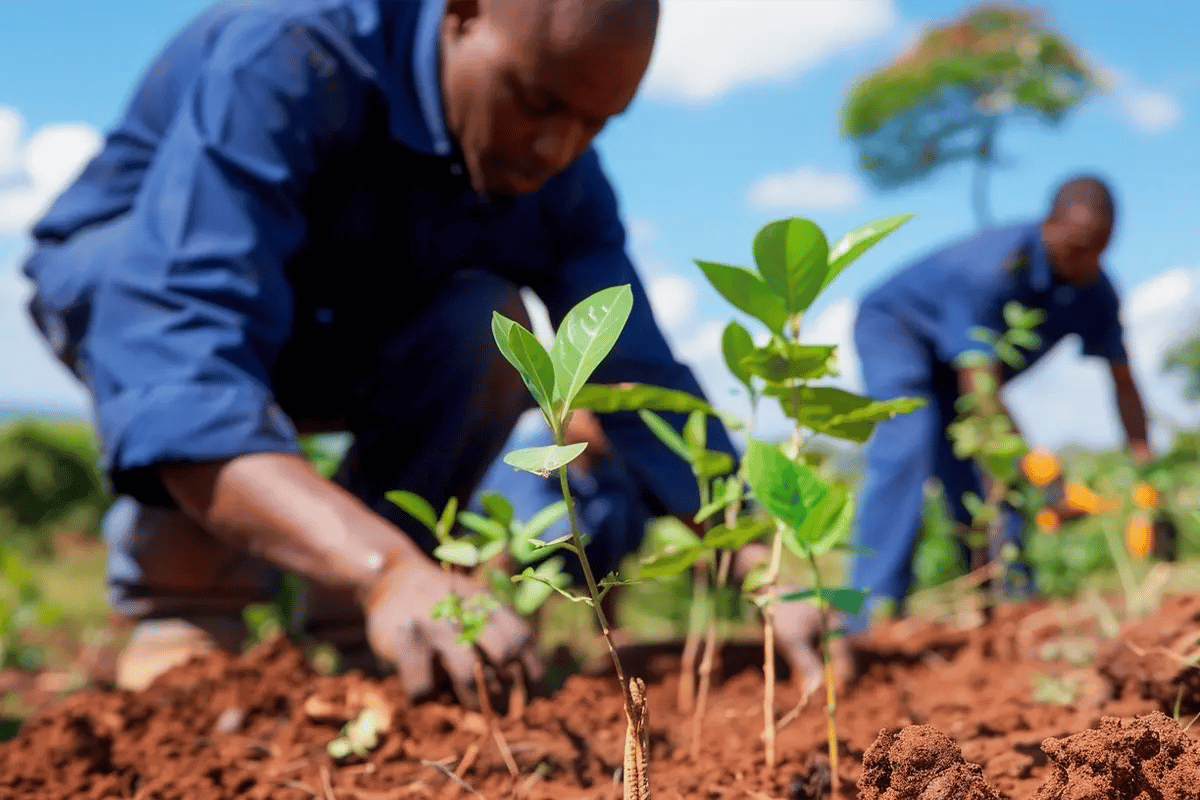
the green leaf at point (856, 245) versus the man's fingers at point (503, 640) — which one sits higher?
the green leaf at point (856, 245)

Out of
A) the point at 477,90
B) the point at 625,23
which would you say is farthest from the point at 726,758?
the point at 477,90

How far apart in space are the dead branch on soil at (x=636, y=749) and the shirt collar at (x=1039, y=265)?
3548mm

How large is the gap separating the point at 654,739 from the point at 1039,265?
312cm

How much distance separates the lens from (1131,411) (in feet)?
14.3

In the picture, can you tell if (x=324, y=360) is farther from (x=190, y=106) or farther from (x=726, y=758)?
(x=726, y=758)

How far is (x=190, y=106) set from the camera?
67.6 inches

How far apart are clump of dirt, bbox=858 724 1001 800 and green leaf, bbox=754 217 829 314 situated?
0.36 m

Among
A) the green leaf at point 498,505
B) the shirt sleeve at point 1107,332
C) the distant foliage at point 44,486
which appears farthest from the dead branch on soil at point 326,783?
the distant foliage at point 44,486

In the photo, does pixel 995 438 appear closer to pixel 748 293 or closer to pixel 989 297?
pixel 989 297

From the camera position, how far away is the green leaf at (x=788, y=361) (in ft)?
2.94

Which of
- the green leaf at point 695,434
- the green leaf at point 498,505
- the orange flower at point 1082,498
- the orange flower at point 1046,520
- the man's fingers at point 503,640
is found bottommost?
the orange flower at point 1046,520

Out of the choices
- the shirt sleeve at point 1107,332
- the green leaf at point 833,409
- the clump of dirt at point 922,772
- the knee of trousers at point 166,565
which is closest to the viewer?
the clump of dirt at point 922,772

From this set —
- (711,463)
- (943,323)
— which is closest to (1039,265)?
(943,323)

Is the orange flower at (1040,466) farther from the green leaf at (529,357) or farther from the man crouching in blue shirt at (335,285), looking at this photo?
the green leaf at (529,357)
